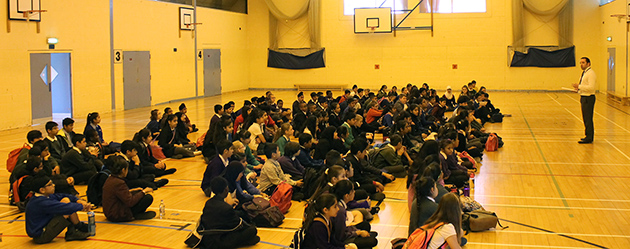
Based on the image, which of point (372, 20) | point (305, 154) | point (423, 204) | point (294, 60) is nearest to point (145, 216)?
point (305, 154)

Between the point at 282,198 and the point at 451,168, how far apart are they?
2923 mm

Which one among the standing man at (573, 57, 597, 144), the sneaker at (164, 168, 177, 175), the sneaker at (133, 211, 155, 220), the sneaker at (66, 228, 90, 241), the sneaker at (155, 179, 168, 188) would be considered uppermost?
the standing man at (573, 57, 597, 144)

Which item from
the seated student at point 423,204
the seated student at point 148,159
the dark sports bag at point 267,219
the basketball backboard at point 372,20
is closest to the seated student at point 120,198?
the dark sports bag at point 267,219

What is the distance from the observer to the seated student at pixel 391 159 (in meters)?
11.1

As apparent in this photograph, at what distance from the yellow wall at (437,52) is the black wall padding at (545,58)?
0.33m

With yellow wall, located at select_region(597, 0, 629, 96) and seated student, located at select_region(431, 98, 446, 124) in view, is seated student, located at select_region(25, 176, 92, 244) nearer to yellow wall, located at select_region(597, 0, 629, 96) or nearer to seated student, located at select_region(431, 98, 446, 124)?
seated student, located at select_region(431, 98, 446, 124)

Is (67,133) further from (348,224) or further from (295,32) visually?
(295,32)

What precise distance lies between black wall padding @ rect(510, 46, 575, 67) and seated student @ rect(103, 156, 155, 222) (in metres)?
24.4

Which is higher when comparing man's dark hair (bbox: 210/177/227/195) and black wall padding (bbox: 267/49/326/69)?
black wall padding (bbox: 267/49/326/69)

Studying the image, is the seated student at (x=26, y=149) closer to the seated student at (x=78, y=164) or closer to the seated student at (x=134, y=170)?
the seated student at (x=78, y=164)

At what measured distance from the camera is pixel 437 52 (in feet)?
100

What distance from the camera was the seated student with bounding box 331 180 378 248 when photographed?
6.23 m

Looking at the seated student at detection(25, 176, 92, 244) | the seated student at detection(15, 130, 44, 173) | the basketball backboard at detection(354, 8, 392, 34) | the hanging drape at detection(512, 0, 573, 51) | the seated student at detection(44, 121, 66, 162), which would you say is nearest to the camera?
the seated student at detection(25, 176, 92, 244)

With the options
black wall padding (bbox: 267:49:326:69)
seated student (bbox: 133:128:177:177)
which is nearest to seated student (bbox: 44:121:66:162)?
seated student (bbox: 133:128:177:177)
